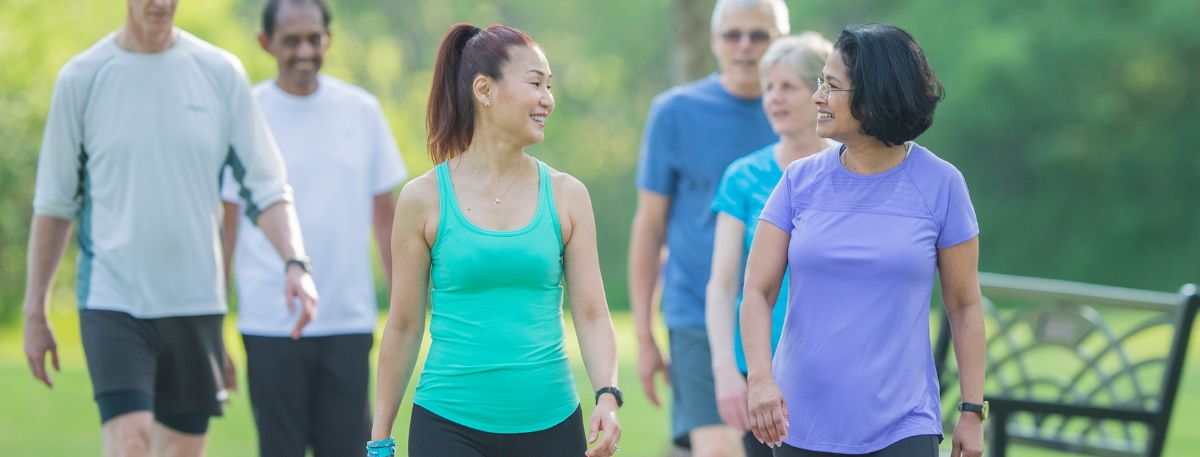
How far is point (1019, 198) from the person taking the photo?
48.1 m

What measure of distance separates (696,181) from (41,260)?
2514 millimetres

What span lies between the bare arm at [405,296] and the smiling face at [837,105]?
104 cm

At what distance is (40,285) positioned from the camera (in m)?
6.00

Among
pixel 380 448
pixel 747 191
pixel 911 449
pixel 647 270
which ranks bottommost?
pixel 647 270

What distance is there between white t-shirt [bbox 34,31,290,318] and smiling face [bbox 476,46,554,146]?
75.1 inches

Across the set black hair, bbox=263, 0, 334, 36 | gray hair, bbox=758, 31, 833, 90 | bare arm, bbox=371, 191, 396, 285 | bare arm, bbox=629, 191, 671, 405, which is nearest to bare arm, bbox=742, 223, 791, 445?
gray hair, bbox=758, 31, 833, 90

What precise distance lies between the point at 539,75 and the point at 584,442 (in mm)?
983

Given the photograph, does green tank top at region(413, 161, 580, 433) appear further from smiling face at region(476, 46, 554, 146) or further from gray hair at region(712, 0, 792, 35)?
gray hair at region(712, 0, 792, 35)

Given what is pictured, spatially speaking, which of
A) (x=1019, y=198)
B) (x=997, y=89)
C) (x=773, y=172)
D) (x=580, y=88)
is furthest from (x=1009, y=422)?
(x=580, y=88)

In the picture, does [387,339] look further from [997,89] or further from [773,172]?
[997,89]

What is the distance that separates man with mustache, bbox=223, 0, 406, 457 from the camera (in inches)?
271

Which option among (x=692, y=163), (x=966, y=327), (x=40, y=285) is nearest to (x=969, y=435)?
(x=966, y=327)

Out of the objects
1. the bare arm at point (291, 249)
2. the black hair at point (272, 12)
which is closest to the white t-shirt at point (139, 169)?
the bare arm at point (291, 249)

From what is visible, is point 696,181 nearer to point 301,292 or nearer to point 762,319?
point 301,292
